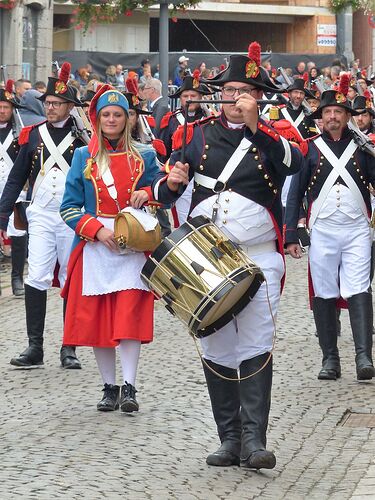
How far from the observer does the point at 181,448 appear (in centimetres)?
800

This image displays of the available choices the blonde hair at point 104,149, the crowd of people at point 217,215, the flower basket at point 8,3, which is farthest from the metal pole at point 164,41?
the blonde hair at point 104,149

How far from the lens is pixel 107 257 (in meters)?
8.96

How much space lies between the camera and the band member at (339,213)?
10.4 metres

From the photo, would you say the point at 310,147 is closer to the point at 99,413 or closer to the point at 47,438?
the point at 99,413

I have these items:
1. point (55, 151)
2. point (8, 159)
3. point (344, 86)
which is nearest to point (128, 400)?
point (55, 151)

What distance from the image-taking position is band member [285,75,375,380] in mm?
10352

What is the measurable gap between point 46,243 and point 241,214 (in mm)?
3393

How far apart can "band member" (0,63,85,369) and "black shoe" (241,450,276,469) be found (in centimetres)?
348

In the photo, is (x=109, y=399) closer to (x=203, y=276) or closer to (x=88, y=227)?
(x=88, y=227)

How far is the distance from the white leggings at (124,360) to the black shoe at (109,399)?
0.04 m

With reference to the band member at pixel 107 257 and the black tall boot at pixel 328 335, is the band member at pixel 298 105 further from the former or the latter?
the band member at pixel 107 257

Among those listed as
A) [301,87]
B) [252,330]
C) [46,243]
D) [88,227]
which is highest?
[301,87]

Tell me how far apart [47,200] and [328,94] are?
6.80ft

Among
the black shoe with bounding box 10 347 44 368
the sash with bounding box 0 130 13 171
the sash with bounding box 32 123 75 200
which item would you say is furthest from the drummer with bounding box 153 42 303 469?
the sash with bounding box 0 130 13 171
